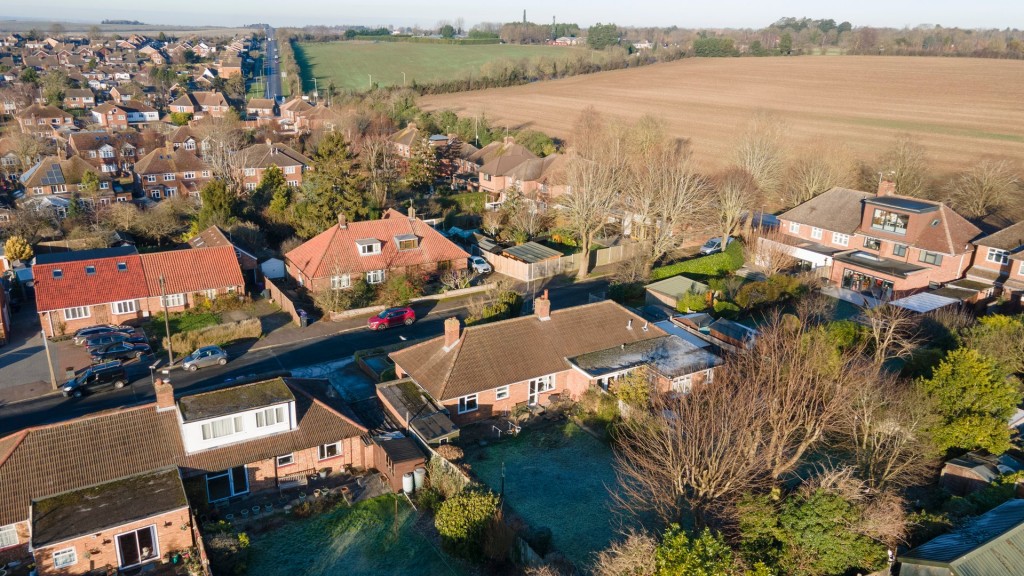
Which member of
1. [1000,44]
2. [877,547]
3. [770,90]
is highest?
[1000,44]

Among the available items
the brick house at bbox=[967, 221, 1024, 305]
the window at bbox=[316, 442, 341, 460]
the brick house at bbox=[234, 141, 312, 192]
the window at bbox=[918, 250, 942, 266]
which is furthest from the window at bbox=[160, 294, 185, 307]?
the brick house at bbox=[967, 221, 1024, 305]

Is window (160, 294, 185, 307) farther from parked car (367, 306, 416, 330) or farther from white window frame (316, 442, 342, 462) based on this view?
white window frame (316, 442, 342, 462)

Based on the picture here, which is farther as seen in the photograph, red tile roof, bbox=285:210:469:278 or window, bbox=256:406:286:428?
red tile roof, bbox=285:210:469:278

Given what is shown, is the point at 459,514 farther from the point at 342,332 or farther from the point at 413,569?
the point at 342,332

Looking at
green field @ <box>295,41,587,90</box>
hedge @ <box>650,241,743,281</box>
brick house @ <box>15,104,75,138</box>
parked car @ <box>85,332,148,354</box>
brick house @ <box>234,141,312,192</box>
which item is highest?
green field @ <box>295,41,587,90</box>

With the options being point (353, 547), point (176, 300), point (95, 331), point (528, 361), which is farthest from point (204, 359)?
point (353, 547)

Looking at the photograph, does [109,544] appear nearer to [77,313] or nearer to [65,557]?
[65,557]

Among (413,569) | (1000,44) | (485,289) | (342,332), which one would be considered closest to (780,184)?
(485,289)

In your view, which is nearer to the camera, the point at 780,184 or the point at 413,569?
the point at 413,569

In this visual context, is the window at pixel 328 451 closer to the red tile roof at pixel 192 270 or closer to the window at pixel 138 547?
the window at pixel 138 547
